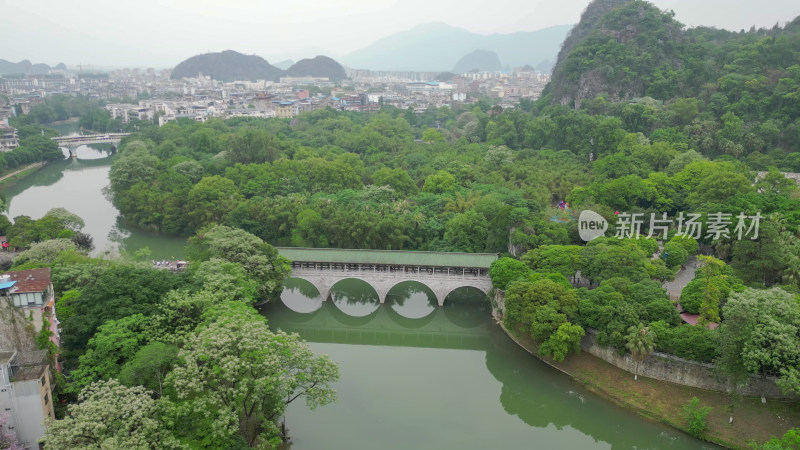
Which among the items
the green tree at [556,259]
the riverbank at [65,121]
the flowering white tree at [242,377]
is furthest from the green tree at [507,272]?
the riverbank at [65,121]

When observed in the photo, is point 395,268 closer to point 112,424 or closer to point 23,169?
point 112,424

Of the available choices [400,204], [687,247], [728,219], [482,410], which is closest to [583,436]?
[482,410]

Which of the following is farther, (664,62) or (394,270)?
(664,62)

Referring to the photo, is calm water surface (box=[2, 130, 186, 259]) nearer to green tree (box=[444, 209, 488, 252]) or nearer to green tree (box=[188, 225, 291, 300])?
green tree (box=[188, 225, 291, 300])

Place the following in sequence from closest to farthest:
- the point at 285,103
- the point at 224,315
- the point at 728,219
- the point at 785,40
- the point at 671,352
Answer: the point at 224,315, the point at 671,352, the point at 728,219, the point at 785,40, the point at 285,103

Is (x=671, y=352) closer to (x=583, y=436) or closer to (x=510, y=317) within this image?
(x=583, y=436)

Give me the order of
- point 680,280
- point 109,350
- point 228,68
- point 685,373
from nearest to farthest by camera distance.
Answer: point 109,350, point 685,373, point 680,280, point 228,68

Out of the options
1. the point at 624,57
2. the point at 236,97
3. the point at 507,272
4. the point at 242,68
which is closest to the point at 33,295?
the point at 507,272

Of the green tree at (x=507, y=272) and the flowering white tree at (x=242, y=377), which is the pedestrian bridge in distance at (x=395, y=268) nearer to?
the green tree at (x=507, y=272)

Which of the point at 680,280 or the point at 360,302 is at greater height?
the point at 680,280
